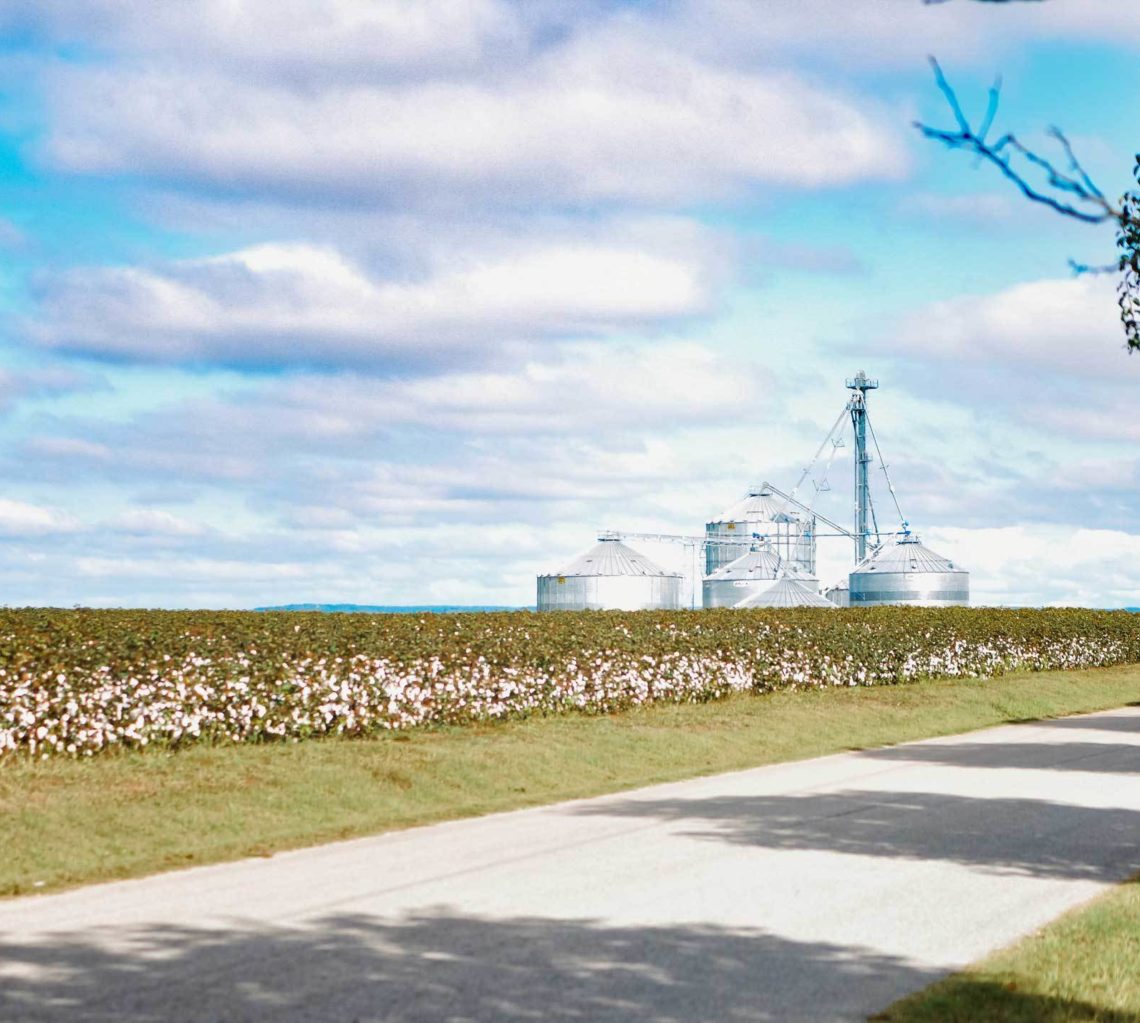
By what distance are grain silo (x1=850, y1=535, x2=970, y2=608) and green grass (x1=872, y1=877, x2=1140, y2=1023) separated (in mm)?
82096

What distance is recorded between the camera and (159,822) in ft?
42.2

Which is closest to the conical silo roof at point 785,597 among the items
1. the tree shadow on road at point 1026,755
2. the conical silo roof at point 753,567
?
the conical silo roof at point 753,567

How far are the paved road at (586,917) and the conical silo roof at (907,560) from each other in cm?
7825

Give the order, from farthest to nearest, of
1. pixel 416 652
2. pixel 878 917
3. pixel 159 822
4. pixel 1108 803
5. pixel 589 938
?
pixel 416 652
pixel 1108 803
pixel 159 822
pixel 878 917
pixel 589 938

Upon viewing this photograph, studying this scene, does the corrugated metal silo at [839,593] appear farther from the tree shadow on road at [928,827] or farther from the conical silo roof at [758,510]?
the tree shadow on road at [928,827]

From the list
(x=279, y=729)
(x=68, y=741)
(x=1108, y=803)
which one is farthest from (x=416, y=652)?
(x=1108, y=803)

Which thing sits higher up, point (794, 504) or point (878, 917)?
point (794, 504)

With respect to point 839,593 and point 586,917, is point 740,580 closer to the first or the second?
point 839,593

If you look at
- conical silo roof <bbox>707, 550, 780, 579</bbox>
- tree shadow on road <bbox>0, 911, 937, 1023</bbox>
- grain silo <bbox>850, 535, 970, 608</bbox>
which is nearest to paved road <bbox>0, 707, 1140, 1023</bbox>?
tree shadow on road <bbox>0, 911, 937, 1023</bbox>

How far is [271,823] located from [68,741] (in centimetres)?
454

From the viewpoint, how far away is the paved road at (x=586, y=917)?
7039 mm

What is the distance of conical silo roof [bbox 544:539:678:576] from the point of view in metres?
81.8

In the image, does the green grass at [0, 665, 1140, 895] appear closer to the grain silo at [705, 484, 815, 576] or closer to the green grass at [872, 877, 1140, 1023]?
the green grass at [872, 877, 1140, 1023]

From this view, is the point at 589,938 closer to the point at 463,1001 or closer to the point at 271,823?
the point at 463,1001
